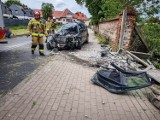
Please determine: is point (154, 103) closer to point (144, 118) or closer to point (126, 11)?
point (144, 118)

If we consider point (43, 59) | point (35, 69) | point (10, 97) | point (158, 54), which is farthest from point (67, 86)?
point (158, 54)

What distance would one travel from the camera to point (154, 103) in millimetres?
4727

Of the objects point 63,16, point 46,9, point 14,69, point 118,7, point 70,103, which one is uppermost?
point 46,9

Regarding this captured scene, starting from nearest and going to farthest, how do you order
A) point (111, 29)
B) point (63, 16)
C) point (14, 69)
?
1. point (14, 69)
2. point (111, 29)
3. point (63, 16)

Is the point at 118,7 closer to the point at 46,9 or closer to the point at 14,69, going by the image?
the point at 14,69

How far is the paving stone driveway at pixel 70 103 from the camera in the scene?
13.5 ft

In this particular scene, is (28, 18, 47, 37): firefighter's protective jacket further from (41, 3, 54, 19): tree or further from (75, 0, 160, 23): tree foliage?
(41, 3, 54, 19): tree

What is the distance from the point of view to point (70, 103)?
4.65 meters

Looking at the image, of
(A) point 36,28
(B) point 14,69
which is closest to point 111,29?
(A) point 36,28

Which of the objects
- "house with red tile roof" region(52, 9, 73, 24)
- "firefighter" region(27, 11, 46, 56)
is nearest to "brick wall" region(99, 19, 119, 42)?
"firefighter" region(27, 11, 46, 56)

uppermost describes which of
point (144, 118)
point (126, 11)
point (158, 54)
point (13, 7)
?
point (13, 7)

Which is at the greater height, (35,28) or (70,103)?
(35,28)

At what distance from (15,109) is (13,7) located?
261ft

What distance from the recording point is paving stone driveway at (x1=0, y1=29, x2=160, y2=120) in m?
4.13
